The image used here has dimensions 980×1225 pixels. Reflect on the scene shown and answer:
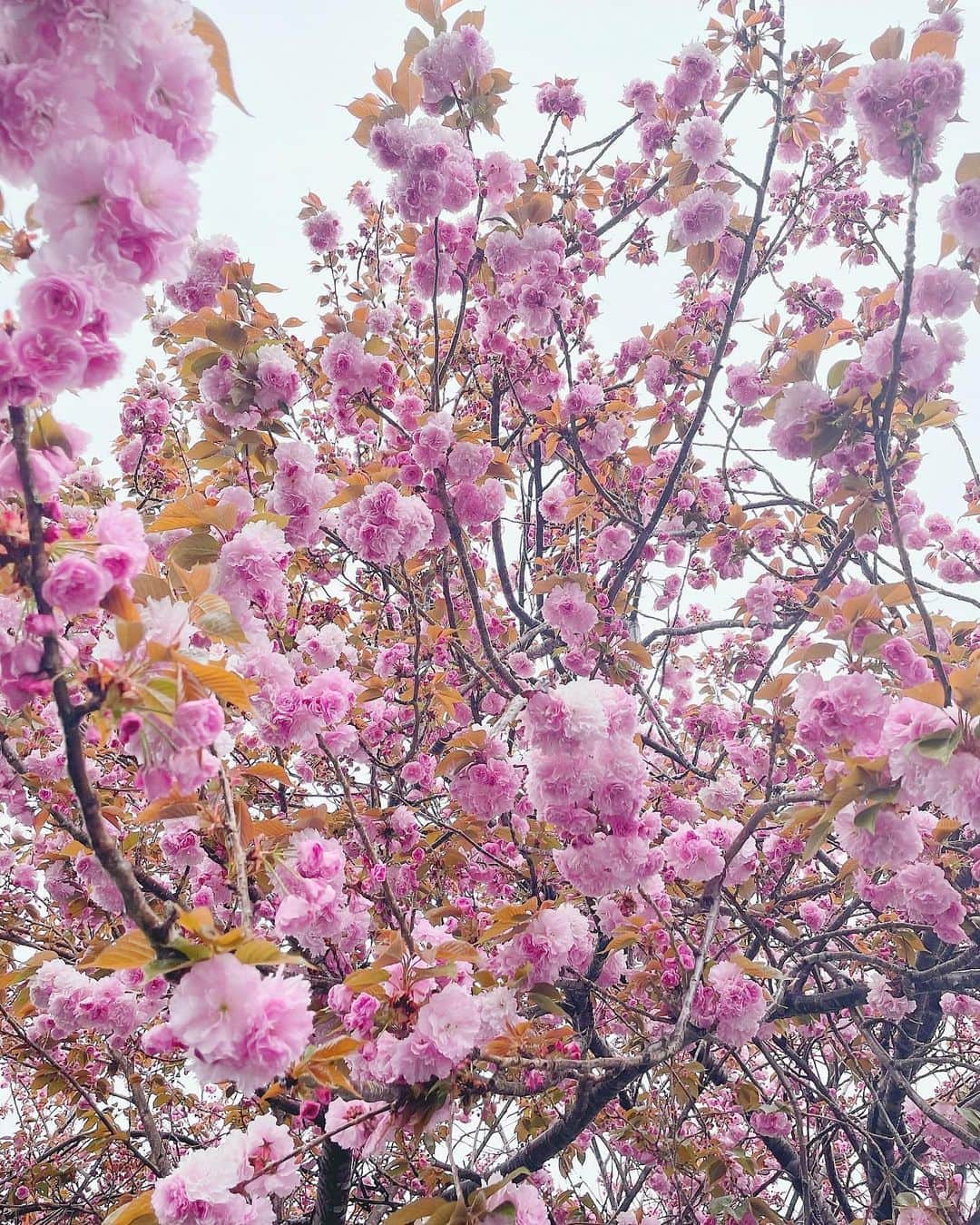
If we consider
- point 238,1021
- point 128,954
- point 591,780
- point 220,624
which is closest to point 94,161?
point 220,624

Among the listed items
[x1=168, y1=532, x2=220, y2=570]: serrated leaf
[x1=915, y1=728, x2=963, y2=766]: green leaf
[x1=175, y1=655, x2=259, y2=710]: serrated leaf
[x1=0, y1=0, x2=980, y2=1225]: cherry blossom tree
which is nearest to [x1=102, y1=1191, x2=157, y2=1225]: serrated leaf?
[x1=0, y1=0, x2=980, y2=1225]: cherry blossom tree

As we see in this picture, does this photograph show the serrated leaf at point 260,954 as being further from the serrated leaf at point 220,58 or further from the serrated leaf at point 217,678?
the serrated leaf at point 220,58

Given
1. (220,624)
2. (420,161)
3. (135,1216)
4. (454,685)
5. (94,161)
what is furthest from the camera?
(454,685)

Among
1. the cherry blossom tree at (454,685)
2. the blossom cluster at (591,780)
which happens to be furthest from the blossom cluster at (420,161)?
the blossom cluster at (591,780)

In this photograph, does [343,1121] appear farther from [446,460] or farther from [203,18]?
[203,18]

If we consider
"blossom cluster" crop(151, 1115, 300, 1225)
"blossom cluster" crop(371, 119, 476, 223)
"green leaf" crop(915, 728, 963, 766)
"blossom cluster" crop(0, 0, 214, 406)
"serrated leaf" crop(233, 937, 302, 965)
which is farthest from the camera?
"blossom cluster" crop(371, 119, 476, 223)

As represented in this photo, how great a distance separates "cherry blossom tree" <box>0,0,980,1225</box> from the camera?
3.25ft

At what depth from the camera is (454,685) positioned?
3598mm

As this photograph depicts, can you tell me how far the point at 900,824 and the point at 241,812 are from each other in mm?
1555

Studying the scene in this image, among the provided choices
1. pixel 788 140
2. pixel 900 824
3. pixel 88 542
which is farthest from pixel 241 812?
pixel 788 140

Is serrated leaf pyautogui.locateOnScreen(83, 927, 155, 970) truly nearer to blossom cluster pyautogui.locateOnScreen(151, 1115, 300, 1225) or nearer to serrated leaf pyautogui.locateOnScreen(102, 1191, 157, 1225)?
blossom cluster pyautogui.locateOnScreen(151, 1115, 300, 1225)

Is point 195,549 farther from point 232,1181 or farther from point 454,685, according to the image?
point 454,685

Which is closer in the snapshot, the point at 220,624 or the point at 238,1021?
the point at 238,1021

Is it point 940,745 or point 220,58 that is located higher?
point 220,58
